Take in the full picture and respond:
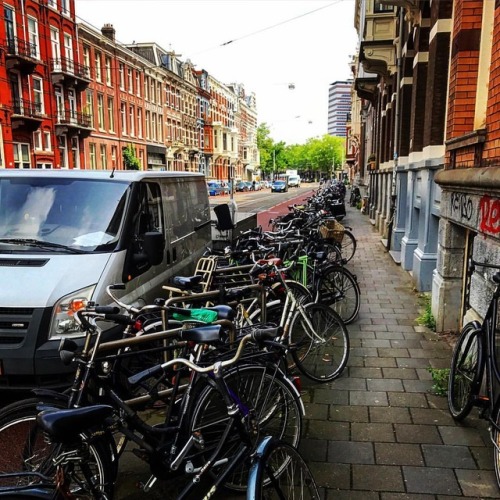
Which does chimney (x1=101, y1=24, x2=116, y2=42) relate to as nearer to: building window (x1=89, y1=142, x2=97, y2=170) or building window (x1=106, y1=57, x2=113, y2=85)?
building window (x1=106, y1=57, x2=113, y2=85)

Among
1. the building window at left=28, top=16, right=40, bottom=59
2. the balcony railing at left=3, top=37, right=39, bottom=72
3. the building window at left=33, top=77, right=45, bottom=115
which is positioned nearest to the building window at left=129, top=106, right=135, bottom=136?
the building window at left=33, top=77, right=45, bottom=115

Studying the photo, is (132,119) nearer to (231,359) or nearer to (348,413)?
→ (348,413)

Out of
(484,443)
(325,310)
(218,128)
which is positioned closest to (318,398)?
(325,310)

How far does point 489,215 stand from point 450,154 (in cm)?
197

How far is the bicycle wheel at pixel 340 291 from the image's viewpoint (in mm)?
6223

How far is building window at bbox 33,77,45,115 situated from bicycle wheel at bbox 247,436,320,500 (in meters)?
30.6

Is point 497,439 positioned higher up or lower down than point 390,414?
higher up

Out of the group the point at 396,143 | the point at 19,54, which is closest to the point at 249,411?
the point at 396,143

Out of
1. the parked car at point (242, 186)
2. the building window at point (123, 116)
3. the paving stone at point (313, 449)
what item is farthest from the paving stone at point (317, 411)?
the parked car at point (242, 186)

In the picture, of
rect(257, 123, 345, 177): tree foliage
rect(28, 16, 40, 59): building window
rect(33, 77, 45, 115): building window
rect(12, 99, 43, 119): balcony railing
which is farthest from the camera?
rect(257, 123, 345, 177): tree foliage

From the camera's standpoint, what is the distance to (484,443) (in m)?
3.54

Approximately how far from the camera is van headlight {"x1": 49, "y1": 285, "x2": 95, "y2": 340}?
12.6 feet

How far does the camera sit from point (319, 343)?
4738 millimetres

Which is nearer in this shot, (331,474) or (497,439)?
(497,439)
